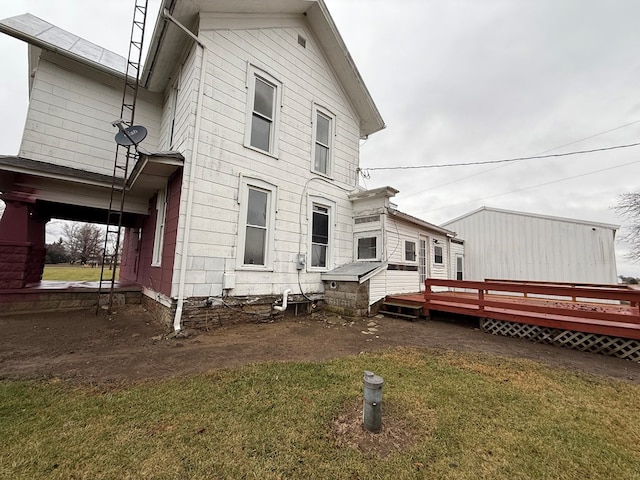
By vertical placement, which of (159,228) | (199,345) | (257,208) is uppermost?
(257,208)

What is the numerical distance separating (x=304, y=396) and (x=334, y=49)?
400 inches

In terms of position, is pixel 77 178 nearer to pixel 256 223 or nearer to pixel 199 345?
pixel 256 223

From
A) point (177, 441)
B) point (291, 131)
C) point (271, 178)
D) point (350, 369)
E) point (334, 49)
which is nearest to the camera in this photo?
point (177, 441)

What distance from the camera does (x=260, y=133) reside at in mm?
7250

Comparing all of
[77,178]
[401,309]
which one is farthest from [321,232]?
[77,178]

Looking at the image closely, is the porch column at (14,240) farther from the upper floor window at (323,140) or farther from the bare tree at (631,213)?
the bare tree at (631,213)

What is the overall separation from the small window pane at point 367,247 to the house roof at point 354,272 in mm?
383

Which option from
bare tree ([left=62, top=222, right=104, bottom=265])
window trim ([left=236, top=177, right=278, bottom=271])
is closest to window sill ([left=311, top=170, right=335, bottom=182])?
window trim ([left=236, top=177, right=278, bottom=271])

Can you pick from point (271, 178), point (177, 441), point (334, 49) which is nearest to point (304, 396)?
point (177, 441)

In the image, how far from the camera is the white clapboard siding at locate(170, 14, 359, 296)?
600 cm

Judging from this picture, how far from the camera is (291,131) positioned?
7844 mm

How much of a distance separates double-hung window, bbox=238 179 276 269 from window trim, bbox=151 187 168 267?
2.10 m

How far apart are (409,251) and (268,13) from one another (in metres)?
8.67

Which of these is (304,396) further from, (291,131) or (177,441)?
(291,131)
